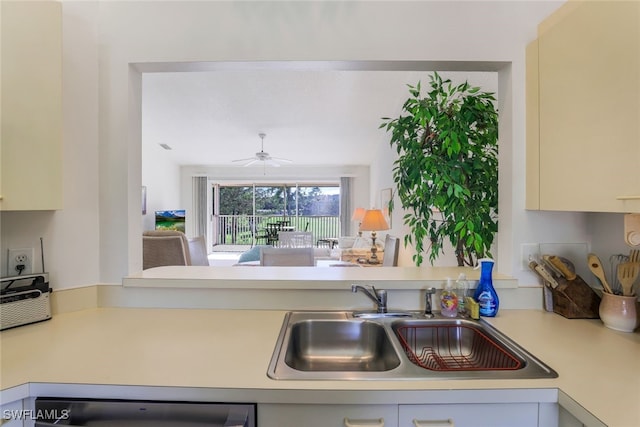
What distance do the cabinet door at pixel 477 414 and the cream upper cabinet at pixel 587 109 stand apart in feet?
2.04

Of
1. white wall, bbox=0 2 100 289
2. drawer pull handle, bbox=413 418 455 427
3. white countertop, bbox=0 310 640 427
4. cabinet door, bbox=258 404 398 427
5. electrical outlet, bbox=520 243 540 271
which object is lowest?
drawer pull handle, bbox=413 418 455 427

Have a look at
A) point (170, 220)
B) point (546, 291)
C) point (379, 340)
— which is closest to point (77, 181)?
point (379, 340)

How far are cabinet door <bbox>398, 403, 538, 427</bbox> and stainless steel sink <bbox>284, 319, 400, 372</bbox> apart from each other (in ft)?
1.21

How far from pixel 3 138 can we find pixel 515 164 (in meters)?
1.92

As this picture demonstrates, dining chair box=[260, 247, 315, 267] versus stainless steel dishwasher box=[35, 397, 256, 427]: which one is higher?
dining chair box=[260, 247, 315, 267]

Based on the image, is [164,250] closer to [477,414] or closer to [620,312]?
[477,414]

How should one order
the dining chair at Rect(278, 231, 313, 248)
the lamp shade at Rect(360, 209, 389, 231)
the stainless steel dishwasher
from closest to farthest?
the stainless steel dishwasher < the lamp shade at Rect(360, 209, 389, 231) < the dining chair at Rect(278, 231, 313, 248)

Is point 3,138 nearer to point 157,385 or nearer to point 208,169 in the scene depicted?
point 157,385

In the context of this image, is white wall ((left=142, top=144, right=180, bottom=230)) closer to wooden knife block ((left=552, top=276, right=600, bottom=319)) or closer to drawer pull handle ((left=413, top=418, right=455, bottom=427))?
drawer pull handle ((left=413, top=418, right=455, bottom=427))

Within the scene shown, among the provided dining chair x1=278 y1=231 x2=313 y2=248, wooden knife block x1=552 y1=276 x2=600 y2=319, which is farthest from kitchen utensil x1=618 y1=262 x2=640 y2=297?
dining chair x1=278 y1=231 x2=313 y2=248

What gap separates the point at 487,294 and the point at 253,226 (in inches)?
255

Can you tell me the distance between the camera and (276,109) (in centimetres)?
405

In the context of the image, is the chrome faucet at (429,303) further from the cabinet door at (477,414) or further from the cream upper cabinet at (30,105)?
the cream upper cabinet at (30,105)

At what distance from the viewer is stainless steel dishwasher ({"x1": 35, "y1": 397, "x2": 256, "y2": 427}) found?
0.74 meters
